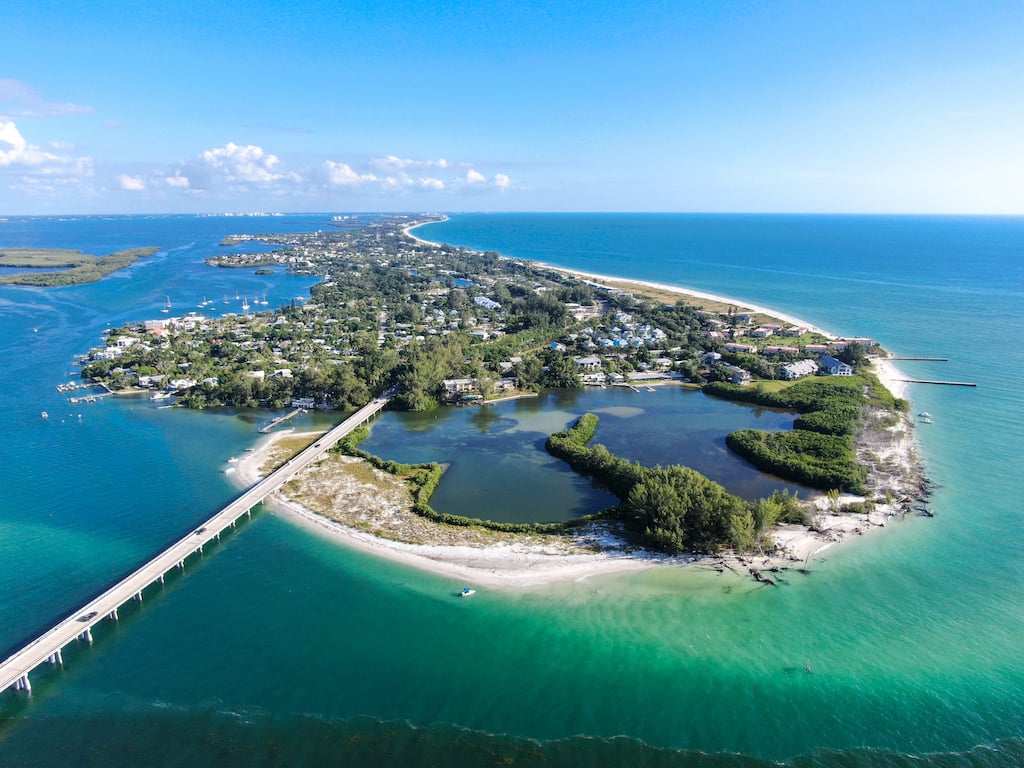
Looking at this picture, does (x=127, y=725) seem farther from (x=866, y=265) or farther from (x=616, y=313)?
(x=866, y=265)

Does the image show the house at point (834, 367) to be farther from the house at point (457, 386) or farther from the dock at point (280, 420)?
the dock at point (280, 420)

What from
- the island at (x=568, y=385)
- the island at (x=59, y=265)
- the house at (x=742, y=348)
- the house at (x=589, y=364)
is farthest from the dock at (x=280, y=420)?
the island at (x=59, y=265)

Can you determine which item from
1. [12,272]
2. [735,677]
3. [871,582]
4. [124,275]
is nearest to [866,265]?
[871,582]

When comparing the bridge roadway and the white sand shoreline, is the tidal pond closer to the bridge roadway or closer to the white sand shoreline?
the white sand shoreline

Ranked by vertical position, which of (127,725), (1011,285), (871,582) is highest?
(1011,285)

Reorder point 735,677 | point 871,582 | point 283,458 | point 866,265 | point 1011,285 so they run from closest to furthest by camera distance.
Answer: point 735,677, point 871,582, point 283,458, point 1011,285, point 866,265

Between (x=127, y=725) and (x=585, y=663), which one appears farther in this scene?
(x=585, y=663)
